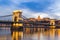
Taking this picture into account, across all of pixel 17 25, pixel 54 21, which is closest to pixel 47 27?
pixel 54 21

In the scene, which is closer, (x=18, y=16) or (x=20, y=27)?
(x=20, y=27)

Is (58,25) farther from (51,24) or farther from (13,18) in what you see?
(13,18)

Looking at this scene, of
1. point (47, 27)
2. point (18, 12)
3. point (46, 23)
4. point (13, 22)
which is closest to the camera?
point (13, 22)

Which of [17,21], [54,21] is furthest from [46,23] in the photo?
[17,21]

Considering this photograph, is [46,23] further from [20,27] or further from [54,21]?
[20,27]

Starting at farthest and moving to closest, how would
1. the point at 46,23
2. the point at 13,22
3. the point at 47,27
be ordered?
the point at 47,27 → the point at 46,23 → the point at 13,22

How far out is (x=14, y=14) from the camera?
182 ft

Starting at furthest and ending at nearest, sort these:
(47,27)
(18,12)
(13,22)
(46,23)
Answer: (47,27) < (46,23) < (18,12) < (13,22)

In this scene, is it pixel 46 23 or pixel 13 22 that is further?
pixel 46 23

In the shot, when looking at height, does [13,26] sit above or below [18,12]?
below

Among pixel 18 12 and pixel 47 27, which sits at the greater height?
pixel 18 12

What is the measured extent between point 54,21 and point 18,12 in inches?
680

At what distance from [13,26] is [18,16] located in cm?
409

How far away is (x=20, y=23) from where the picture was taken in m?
50.3
